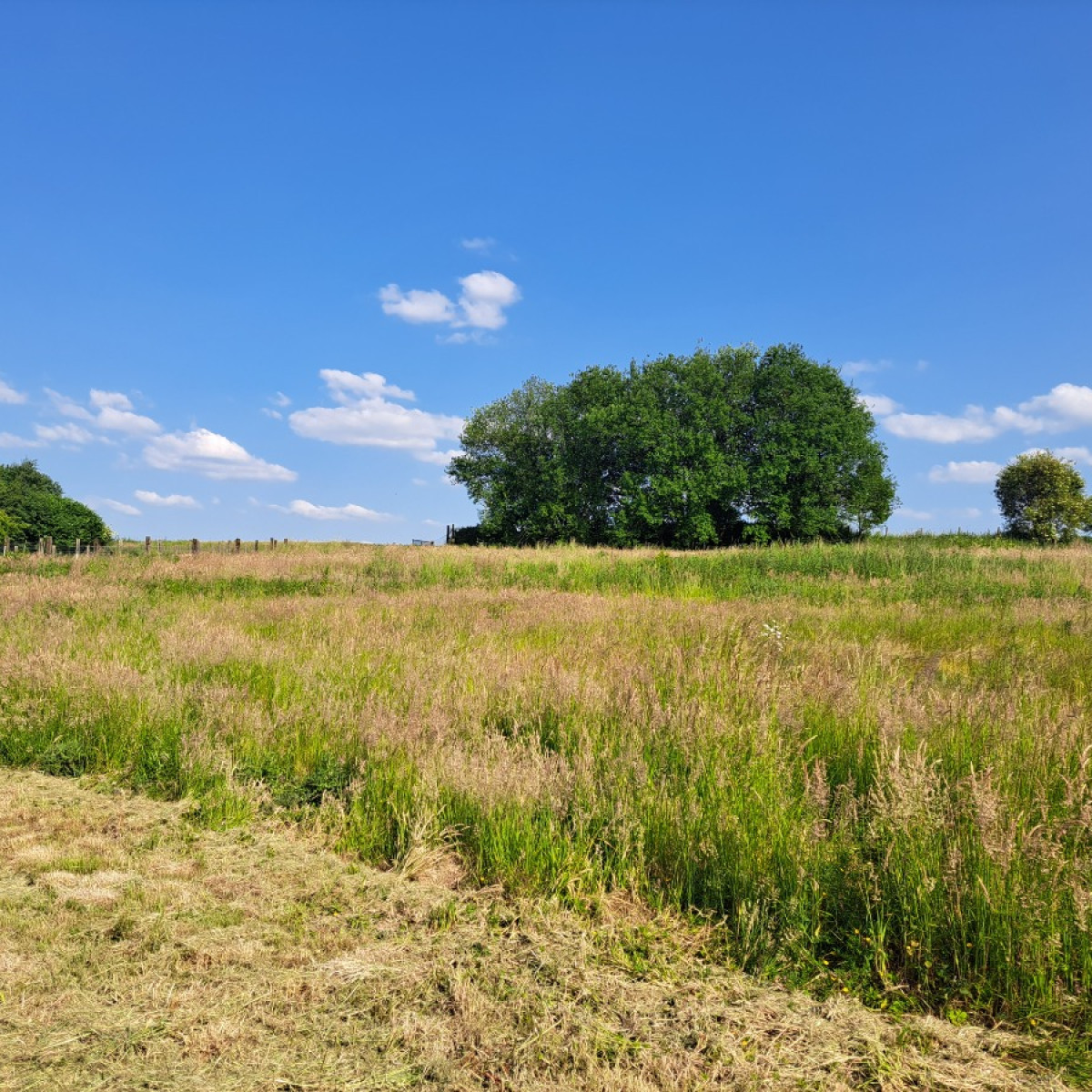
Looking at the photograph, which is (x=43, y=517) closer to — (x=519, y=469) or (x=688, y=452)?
(x=519, y=469)

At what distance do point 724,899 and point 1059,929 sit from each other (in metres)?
1.36

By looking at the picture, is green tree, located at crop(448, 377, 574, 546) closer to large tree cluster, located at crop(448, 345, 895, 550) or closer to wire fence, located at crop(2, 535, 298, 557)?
large tree cluster, located at crop(448, 345, 895, 550)

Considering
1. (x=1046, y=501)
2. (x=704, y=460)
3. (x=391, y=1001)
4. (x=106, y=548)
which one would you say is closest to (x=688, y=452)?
(x=704, y=460)

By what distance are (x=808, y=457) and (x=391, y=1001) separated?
138 ft

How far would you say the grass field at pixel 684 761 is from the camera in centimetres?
290

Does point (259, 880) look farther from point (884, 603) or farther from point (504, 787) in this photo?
point (884, 603)

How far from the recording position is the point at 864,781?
4.30m

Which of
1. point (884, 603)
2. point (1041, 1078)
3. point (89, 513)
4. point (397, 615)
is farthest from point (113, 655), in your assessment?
point (89, 513)

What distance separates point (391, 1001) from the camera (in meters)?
2.65

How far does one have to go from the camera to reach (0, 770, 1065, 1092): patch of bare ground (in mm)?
2324

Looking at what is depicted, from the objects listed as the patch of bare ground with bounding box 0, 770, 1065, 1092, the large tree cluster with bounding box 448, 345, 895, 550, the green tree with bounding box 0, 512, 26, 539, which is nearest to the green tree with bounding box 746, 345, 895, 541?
the large tree cluster with bounding box 448, 345, 895, 550

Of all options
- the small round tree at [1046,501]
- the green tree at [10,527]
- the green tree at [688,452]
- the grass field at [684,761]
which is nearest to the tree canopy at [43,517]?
the green tree at [10,527]

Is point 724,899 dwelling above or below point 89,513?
below

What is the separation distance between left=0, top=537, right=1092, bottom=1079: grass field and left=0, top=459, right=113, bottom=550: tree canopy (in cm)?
4429
